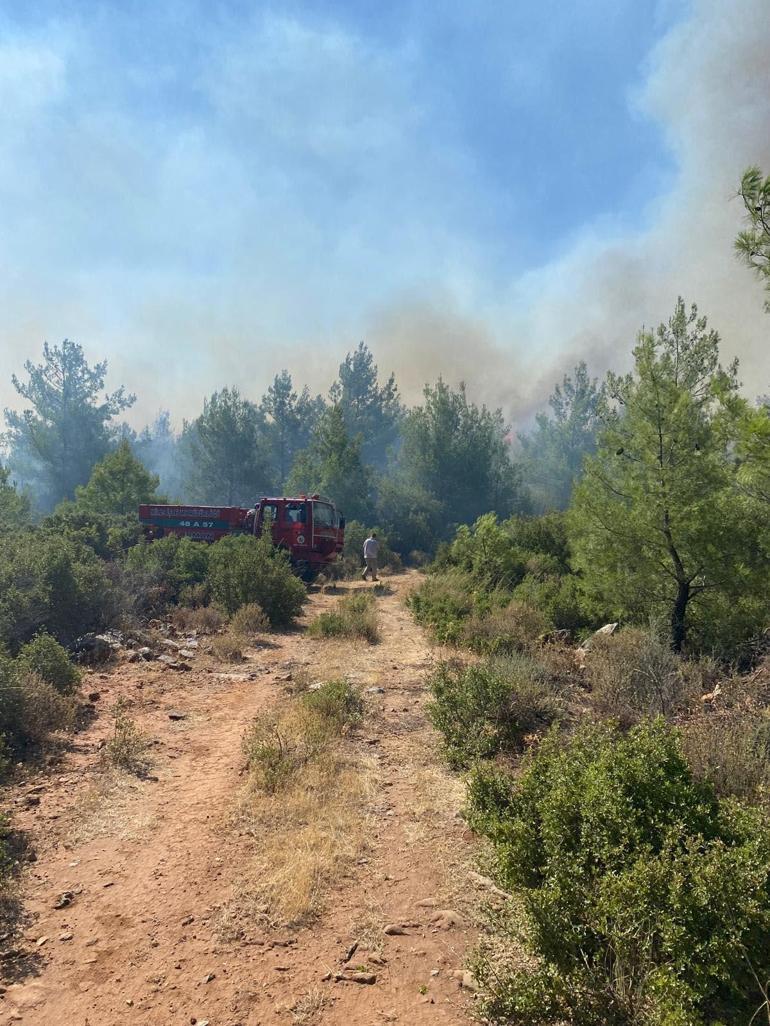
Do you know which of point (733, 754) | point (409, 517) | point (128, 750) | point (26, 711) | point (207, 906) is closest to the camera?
point (207, 906)

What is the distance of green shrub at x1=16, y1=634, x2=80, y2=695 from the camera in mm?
6887

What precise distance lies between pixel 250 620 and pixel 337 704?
216 inches

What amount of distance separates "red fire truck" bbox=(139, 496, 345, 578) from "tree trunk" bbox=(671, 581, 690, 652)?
38.7ft

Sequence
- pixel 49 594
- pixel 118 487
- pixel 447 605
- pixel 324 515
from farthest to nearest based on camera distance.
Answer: pixel 118 487
pixel 324 515
pixel 447 605
pixel 49 594

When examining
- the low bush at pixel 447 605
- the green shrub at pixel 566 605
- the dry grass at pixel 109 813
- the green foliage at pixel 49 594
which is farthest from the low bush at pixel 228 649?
the green shrub at pixel 566 605

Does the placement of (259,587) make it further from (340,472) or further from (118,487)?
(340,472)

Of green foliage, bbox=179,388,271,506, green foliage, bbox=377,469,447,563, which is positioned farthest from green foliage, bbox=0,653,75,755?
green foliage, bbox=179,388,271,506

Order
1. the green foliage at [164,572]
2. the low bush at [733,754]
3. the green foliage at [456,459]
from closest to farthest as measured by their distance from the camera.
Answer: the low bush at [733,754]
the green foliage at [164,572]
the green foliage at [456,459]

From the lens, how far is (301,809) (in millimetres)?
4531

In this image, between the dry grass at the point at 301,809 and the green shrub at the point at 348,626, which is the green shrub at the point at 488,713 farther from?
the green shrub at the point at 348,626

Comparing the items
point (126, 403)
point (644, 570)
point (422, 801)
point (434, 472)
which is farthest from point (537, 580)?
point (126, 403)

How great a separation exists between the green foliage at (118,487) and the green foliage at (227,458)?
16.6m

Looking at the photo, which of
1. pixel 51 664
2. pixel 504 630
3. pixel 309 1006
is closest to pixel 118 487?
pixel 51 664

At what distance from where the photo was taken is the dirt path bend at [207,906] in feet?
9.27
